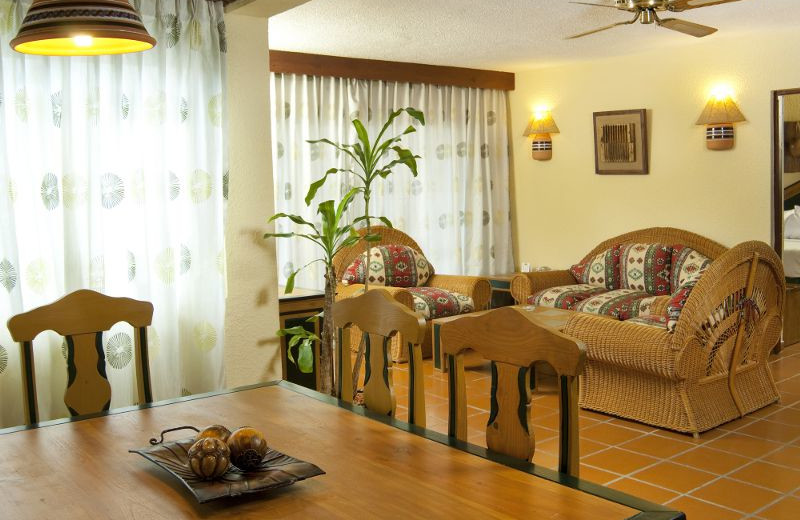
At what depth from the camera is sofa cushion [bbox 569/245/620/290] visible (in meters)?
6.93

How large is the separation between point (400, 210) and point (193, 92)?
3.79 m

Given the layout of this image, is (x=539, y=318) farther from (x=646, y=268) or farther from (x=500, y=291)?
(x=500, y=291)

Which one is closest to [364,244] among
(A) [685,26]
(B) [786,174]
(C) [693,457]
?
(A) [685,26]

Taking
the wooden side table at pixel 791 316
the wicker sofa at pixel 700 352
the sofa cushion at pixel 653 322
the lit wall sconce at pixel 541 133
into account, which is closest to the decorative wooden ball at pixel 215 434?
the wicker sofa at pixel 700 352

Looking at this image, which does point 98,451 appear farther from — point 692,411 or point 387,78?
point 387,78

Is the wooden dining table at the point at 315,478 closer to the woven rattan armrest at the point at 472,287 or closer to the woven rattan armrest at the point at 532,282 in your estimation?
the woven rattan armrest at the point at 472,287

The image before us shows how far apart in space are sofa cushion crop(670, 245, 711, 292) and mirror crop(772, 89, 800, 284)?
0.62 meters

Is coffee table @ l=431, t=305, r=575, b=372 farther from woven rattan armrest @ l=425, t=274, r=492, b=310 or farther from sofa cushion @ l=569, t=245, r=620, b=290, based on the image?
sofa cushion @ l=569, t=245, r=620, b=290

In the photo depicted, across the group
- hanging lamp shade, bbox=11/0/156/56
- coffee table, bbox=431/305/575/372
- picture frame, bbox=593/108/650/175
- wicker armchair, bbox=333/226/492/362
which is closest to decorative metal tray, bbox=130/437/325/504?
hanging lamp shade, bbox=11/0/156/56

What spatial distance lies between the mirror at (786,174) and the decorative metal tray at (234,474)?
5.58m

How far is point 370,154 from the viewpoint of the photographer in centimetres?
494

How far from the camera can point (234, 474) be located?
1836mm

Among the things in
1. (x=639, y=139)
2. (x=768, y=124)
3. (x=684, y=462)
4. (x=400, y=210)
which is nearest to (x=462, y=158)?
(x=400, y=210)

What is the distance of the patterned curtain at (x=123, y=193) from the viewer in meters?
3.50
